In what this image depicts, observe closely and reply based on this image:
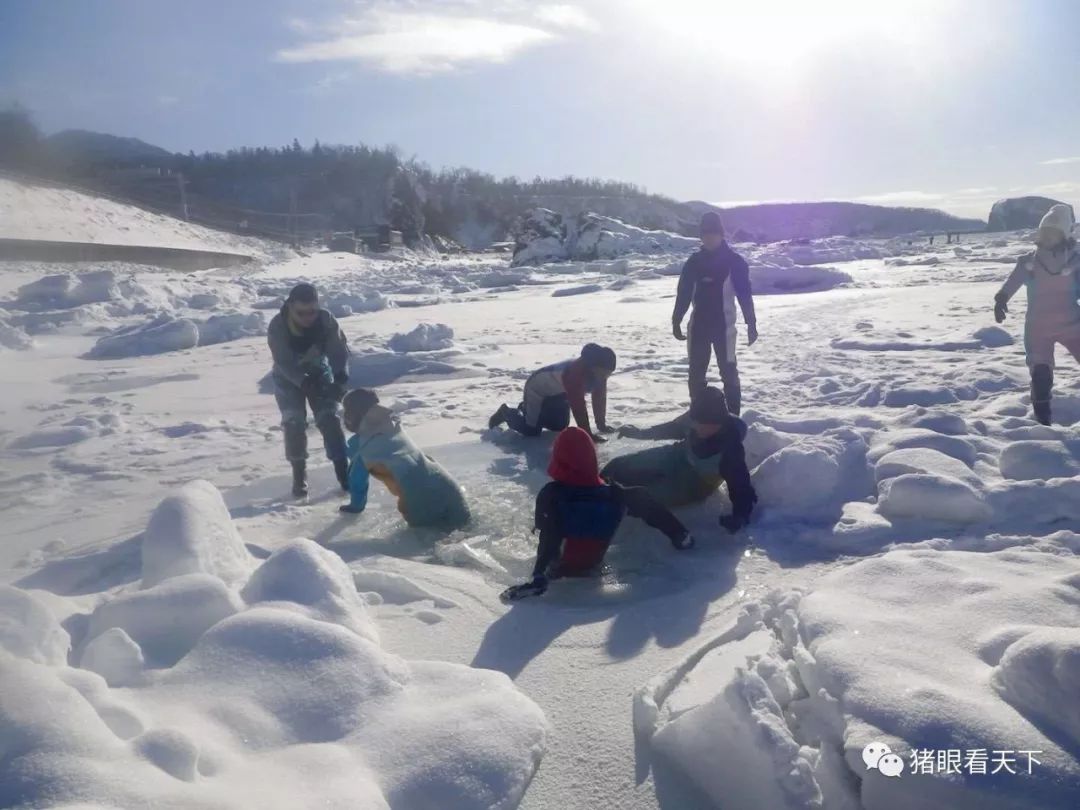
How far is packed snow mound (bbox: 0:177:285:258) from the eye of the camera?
24.5 m

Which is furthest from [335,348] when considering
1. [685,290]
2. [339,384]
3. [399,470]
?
[685,290]

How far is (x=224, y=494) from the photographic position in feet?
16.5

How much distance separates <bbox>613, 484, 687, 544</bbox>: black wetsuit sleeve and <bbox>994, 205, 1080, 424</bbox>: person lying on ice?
3188mm

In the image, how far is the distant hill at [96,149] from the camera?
41.0m

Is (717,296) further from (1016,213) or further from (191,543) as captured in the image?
(1016,213)

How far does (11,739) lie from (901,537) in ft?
11.6

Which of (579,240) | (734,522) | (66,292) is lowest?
(734,522)

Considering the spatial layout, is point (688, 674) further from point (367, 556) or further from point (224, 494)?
point (224, 494)

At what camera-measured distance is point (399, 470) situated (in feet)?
13.6

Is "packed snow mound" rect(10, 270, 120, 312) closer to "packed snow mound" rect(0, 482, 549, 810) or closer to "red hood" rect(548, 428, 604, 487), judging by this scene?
"red hood" rect(548, 428, 604, 487)

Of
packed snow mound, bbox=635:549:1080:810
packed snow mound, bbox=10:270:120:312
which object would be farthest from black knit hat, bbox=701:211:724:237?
packed snow mound, bbox=10:270:120:312

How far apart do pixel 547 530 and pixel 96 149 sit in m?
75.7

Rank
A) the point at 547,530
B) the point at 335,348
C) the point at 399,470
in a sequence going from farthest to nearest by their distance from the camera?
the point at 335,348 → the point at 399,470 → the point at 547,530

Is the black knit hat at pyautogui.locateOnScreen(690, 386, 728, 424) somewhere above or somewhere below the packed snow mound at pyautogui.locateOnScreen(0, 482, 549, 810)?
above
